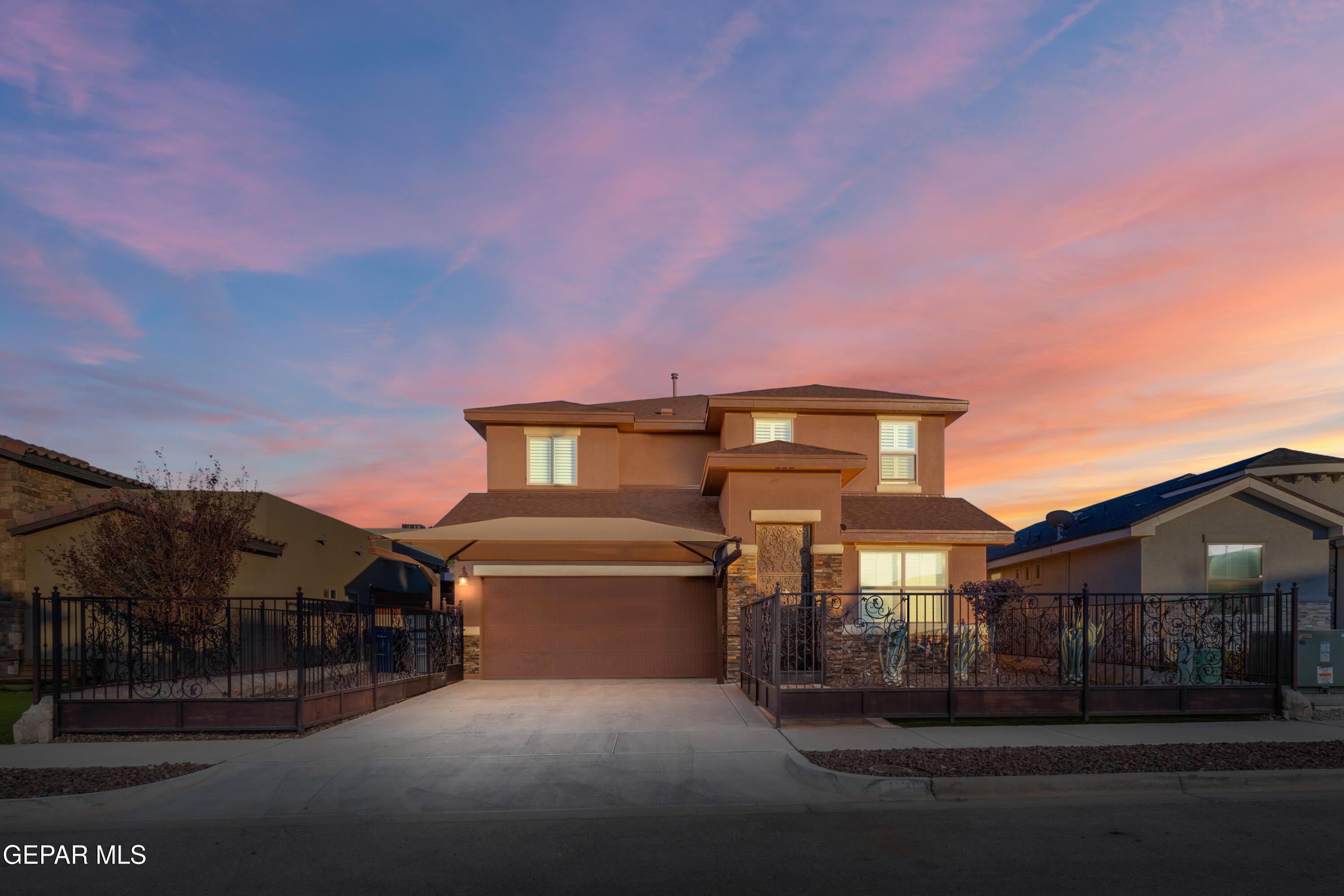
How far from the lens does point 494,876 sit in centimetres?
608

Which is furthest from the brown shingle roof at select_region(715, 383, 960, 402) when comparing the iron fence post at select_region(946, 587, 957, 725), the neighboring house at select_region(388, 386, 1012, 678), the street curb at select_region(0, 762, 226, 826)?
the street curb at select_region(0, 762, 226, 826)

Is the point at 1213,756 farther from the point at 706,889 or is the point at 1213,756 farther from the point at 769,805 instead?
the point at 706,889

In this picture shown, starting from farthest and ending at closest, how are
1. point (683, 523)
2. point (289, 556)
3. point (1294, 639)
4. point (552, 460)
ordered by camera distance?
point (289, 556) < point (552, 460) < point (683, 523) < point (1294, 639)

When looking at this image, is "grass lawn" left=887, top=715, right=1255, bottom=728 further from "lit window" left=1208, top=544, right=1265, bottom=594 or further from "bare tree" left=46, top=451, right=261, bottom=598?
"bare tree" left=46, top=451, right=261, bottom=598

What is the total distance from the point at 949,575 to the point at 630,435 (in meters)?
9.01

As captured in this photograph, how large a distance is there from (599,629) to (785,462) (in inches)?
243

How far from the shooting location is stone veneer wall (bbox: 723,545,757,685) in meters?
17.4

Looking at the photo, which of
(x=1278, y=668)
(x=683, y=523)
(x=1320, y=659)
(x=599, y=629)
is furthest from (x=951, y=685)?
(x=599, y=629)

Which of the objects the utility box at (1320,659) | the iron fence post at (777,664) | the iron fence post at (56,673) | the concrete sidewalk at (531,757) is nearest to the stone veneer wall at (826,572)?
the concrete sidewalk at (531,757)

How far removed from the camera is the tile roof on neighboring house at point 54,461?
63.4ft

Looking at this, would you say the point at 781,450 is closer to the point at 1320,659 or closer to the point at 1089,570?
the point at 1320,659

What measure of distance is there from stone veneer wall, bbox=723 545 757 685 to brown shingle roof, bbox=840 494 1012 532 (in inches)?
99.3

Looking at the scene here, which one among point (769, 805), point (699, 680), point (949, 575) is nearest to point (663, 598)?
point (699, 680)

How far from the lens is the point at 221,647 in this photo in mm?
15844
